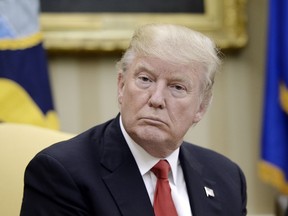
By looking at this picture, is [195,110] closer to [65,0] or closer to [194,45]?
[194,45]

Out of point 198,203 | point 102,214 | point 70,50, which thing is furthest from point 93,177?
point 70,50

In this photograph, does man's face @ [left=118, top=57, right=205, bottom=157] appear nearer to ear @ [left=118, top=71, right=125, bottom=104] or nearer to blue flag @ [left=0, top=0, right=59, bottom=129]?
ear @ [left=118, top=71, right=125, bottom=104]

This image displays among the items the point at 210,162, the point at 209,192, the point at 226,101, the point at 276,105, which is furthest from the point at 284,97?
the point at 209,192

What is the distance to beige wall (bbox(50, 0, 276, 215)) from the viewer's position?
12.1 feet

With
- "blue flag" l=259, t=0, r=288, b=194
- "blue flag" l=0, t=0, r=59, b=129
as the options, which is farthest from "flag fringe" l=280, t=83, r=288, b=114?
"blue flag" l=0, t=0, r=59, b=129

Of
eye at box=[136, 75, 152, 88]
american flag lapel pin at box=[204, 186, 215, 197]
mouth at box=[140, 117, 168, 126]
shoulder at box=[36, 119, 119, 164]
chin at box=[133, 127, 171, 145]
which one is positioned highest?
eye at box=[136, 75, 152, 88]

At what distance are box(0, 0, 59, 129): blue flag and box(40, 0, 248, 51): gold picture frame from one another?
0.72 feet

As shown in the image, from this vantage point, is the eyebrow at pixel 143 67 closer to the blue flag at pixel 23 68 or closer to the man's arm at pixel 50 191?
the man's arm at pixel 50 191

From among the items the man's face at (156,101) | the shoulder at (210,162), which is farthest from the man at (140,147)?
the shoulder at (210,162)

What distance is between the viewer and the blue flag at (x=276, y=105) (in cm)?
360

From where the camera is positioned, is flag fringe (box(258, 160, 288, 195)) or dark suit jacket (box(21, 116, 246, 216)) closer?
dark suit jacket (box(21, 116, 246, 216))

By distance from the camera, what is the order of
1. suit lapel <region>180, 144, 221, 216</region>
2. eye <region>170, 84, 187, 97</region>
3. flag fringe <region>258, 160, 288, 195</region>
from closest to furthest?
eye <region>170, 84, 187, 97</region>, suit lapel <region>180, 144, 221, 216</region>, flag fringe <region>258, 160, 288, 195</region>

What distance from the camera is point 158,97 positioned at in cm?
193

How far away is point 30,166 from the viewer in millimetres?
1935
